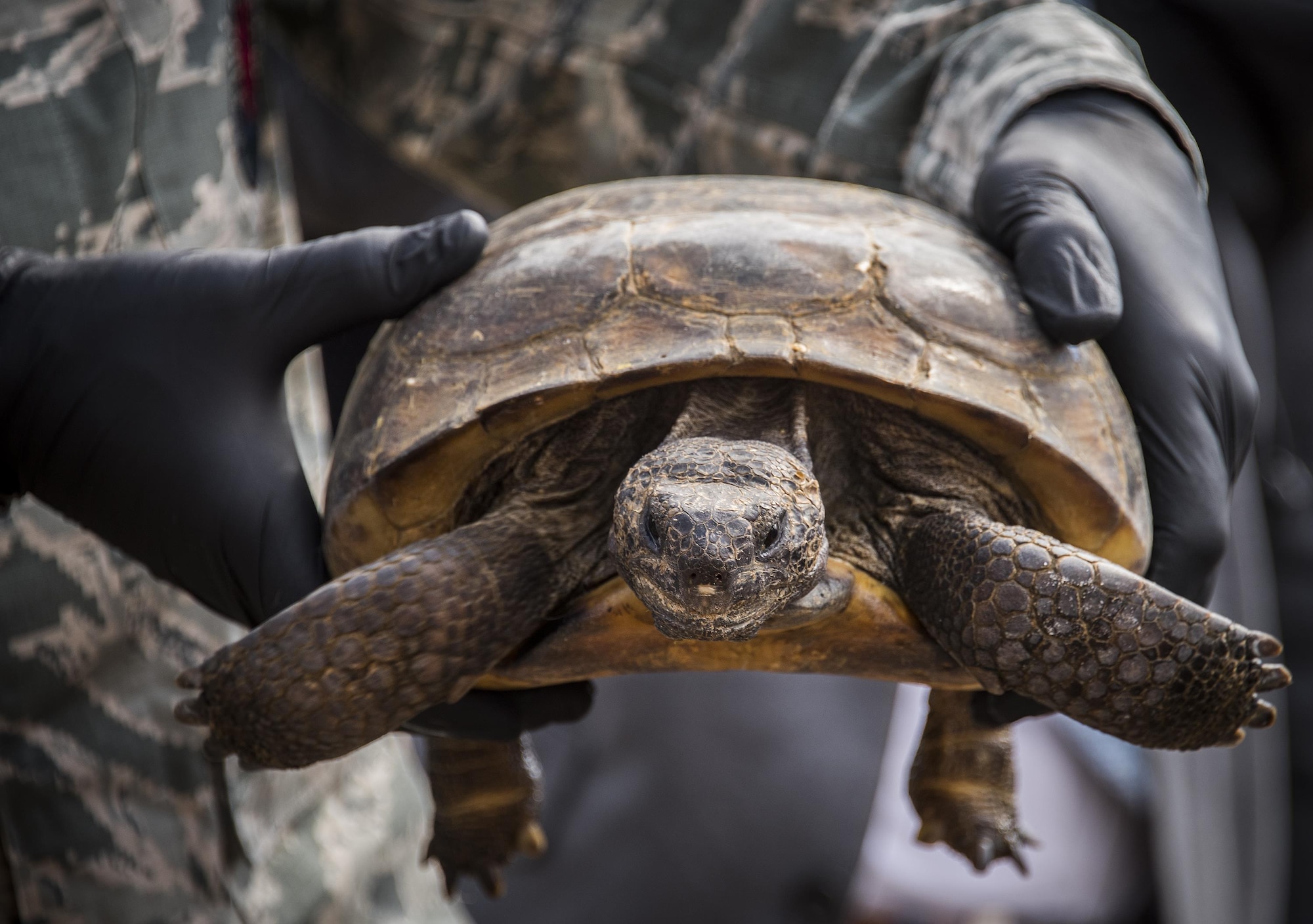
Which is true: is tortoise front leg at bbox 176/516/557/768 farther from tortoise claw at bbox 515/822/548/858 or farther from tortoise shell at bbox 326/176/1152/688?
tortoise claw at bbox 515/822/548/858

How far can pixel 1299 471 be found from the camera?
4.27 meters

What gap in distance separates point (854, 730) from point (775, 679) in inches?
15.8

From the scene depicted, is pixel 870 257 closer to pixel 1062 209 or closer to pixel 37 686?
pixel 1062 209

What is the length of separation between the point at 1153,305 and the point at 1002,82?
557 mm

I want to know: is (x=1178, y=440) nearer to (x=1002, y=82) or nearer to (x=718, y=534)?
(x=1002, y=82)

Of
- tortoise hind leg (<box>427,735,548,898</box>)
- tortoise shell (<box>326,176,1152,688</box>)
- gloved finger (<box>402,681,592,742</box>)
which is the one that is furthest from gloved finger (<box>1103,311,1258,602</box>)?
tortoise hind leg (<box>427,735,548,898</box>)

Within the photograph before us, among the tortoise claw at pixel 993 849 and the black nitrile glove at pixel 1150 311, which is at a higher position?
the black nitrile glove at pixel 1150 311

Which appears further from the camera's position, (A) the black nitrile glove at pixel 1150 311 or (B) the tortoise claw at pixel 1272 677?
(A) the black nitrile glove at pixel 1150 311

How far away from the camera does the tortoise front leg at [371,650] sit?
4.95 ft

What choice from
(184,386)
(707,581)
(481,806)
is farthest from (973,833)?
(184,386)

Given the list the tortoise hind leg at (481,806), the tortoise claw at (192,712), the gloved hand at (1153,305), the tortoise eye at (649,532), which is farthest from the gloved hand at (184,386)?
the gloved hand at (1153,305)

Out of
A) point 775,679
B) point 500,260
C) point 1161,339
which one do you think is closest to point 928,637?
point 1161,339

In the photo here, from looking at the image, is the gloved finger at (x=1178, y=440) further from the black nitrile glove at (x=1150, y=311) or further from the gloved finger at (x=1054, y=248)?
the gloved finger at (x=1054, y=248)

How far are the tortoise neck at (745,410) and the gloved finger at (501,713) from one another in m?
0.54
